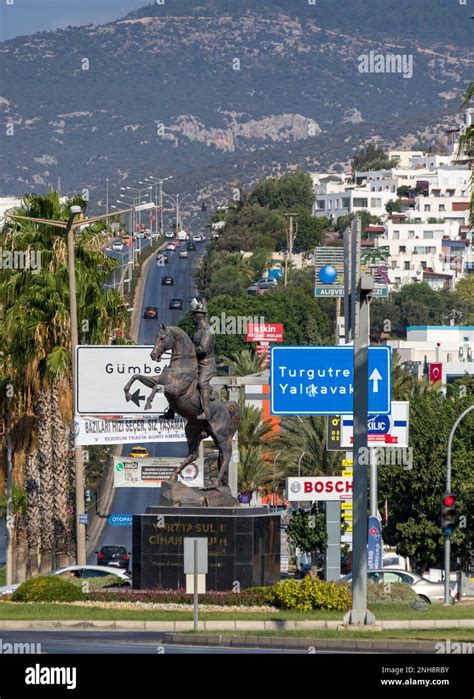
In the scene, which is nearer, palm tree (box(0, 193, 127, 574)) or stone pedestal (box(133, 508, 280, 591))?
stone pedestal (box(133, 508, 280, 591))

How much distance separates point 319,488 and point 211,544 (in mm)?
13735

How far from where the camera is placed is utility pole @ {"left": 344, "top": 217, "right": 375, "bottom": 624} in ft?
100

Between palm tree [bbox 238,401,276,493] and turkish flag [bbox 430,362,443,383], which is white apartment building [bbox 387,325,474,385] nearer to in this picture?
turkish flag [bbox 430,362,443,383]

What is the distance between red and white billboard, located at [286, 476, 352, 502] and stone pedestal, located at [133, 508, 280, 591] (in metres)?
12.4

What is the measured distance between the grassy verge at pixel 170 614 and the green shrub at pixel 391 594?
1.30 meters

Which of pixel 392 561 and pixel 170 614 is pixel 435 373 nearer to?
pixel 392 561

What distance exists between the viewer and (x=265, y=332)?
5837 inches

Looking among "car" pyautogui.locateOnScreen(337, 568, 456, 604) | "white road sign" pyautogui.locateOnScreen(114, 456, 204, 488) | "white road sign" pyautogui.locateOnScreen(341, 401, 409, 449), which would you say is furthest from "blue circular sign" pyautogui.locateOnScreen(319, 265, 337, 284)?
"car" pyautogui.locateOnScreen(337, 568, 456, 604)

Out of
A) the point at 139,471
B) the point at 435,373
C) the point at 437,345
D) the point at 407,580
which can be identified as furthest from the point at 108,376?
the point at 437,345

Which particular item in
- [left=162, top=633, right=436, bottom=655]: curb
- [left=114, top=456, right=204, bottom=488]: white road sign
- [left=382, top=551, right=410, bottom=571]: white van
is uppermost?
[left=114, top=456, right=204, bottom=488]: white road sign

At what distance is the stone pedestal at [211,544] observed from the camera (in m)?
36.4

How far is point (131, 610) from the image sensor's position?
35.4 metres

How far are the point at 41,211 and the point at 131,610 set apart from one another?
2126cm
